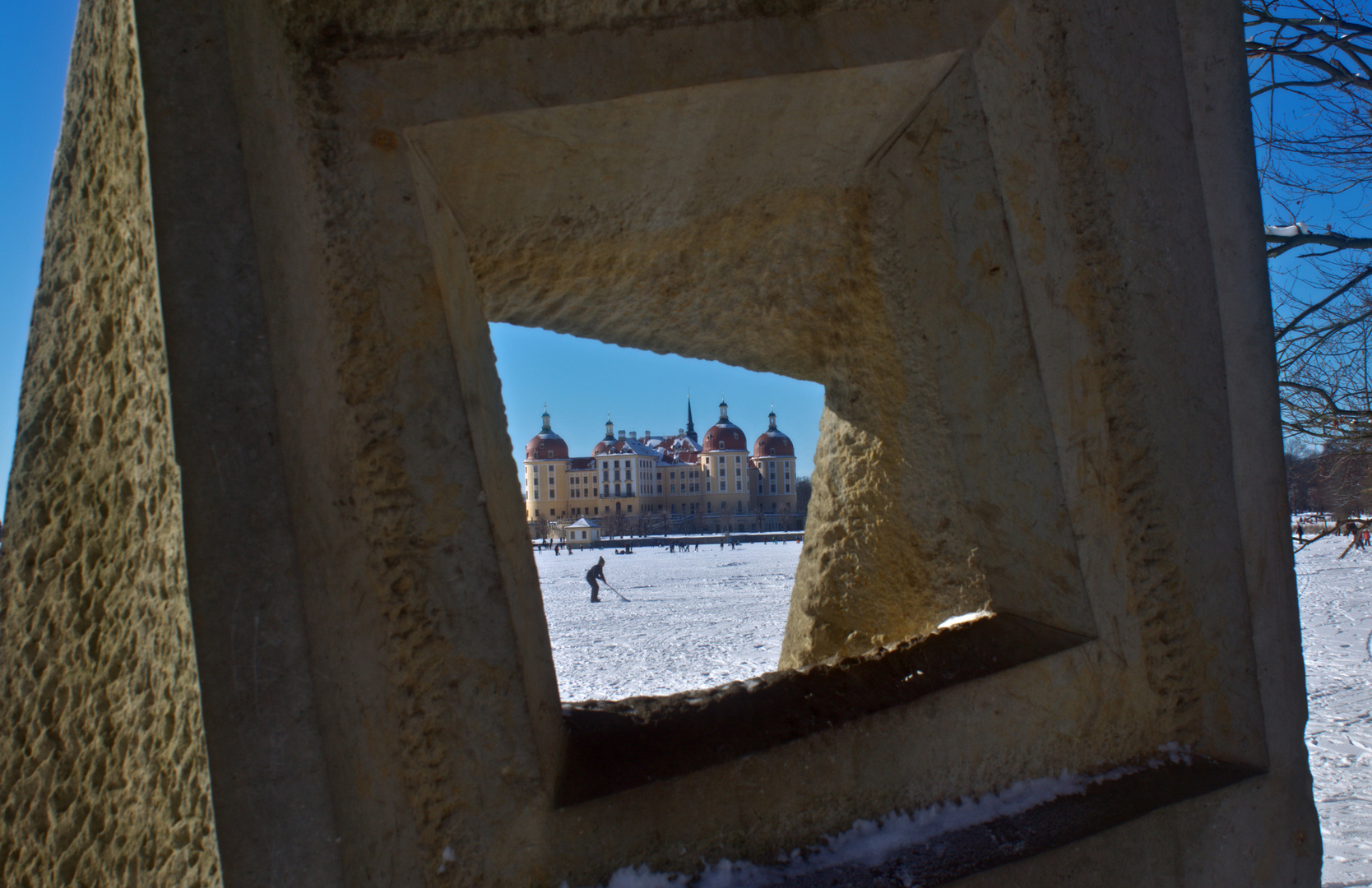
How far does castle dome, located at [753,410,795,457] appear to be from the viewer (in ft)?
164

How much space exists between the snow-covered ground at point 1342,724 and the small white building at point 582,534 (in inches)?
1026

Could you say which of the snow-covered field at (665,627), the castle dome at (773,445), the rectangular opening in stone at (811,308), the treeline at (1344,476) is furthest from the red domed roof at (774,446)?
the rectangular opening in stone at (811,308)

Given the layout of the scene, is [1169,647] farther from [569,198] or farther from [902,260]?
[569,198]

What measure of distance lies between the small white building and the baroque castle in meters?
11.0

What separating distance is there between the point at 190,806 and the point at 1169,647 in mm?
1549

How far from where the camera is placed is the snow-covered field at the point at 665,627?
21.3 feet

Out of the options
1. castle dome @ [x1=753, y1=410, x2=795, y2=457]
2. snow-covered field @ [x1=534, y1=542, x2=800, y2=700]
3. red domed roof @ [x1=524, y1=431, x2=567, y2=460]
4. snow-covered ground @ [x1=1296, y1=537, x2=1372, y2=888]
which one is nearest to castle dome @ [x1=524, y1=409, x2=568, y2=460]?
red domed roof @ [x1=524, y1=431, x2=567, y2=460]

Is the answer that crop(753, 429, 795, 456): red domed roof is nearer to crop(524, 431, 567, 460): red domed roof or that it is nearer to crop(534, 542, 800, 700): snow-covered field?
crop(524, 431, 567, 460): red domed roof

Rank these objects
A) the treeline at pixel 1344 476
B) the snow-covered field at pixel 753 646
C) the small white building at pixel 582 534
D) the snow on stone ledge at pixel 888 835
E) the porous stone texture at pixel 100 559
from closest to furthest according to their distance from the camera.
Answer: the porous stone texture at pixel 100 559, the snow on stone ledge at pixel 888 835, the snow-covered field at pixel 753 646, the treeline at pixel 1344 476, the small white building at pixel 582 534

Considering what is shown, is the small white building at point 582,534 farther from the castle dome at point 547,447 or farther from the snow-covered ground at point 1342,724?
the snow-covered ground at point 1342,724

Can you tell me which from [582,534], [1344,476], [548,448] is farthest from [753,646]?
[548,448]

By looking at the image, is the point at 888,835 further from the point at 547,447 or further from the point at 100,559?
the point at 547,447

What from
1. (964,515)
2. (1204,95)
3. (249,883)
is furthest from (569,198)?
(1204,95)

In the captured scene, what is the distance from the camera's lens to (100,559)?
1188 mm
